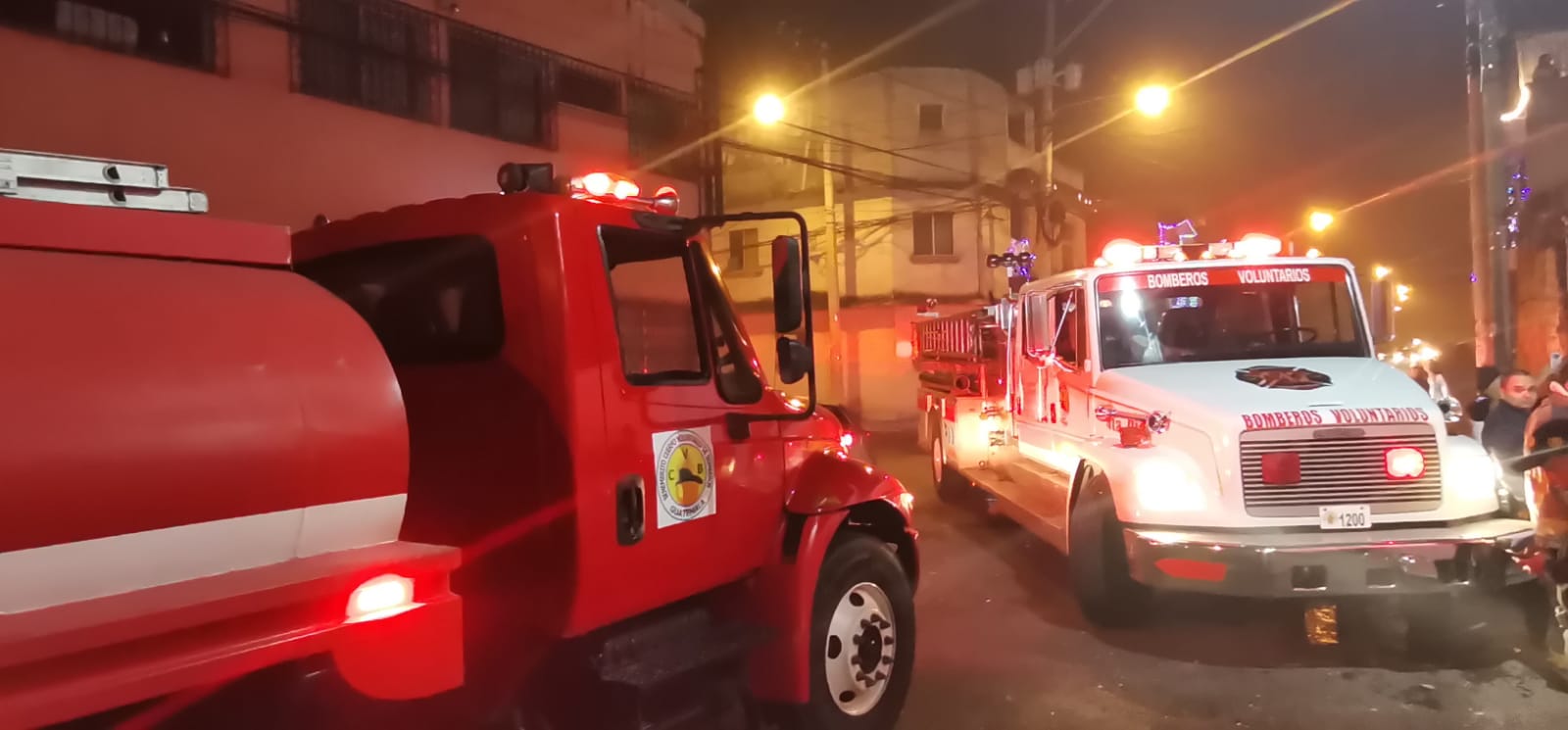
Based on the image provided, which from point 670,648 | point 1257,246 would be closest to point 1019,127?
point 1257,246

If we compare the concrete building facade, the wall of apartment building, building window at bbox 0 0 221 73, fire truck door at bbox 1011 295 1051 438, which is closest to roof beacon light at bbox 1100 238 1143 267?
fire truck door at bbox 1011 295 1051 438

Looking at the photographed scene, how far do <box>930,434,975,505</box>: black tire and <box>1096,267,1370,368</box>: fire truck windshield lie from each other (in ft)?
15.2

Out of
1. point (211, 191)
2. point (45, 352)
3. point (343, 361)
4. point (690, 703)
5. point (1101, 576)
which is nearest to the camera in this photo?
point (45, 352)

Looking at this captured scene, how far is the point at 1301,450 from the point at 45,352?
5687mm

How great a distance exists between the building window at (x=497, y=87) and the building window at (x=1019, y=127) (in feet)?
56.8

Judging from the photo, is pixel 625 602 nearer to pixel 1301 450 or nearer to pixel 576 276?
pixel 576 276

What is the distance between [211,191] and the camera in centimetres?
946

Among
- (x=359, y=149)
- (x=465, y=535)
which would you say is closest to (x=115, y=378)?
(x=465, y=535)

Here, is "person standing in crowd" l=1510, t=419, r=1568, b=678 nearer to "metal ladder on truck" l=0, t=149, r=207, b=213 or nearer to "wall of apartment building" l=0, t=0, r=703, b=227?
"metal ladder on truck" l=0, t=149, r=207, b=213

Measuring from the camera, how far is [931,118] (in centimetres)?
2616

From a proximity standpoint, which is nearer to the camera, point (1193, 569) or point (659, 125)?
point (1193, 569)

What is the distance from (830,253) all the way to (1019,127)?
27.9 ft

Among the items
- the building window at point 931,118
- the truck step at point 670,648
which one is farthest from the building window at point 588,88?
the building window at point 931,118

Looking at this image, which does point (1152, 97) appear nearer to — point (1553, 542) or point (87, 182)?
point (1553, 542)
